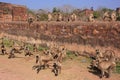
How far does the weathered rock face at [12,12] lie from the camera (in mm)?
25078

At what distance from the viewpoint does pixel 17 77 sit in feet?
32.3

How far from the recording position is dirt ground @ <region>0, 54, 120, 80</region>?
31.7 feet

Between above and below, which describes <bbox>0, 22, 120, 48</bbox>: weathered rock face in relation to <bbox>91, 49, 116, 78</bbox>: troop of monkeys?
above

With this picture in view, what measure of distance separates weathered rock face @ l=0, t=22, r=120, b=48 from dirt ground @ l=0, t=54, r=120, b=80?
1.18 meters

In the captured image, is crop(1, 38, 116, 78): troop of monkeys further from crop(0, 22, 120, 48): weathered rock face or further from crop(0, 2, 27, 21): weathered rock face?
crop(0, 2, 27, 21): weathered rock face

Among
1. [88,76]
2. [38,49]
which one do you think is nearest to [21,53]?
[38,49]

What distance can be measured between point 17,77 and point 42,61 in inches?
53.2

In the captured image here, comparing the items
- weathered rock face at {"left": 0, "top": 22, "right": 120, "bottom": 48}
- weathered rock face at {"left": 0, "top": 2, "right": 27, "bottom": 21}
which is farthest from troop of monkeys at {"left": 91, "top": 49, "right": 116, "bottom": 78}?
weathered rock face at {"left": 0, "top": 2, "right": 27, "bottom": 21}

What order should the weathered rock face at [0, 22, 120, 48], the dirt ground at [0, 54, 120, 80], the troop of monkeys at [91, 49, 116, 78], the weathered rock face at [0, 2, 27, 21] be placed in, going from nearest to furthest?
the troop of monkeys at [91, 49, 116, 78] < the dirt ground at [0, 54, 120, 80] < the weathered rock face at [0, 22, 120, 48] < the weathered rock face at [0, 2, 27, 21]

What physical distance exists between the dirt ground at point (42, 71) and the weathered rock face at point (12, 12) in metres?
12.9

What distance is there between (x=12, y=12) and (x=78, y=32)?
13.5m

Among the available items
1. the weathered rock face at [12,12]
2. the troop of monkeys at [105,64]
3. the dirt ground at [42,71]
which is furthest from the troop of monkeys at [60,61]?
the weathered rock face at [12,12]

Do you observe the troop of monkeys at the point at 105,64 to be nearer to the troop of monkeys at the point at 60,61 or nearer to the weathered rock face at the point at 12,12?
the troop of monkeys at the point at 60,61

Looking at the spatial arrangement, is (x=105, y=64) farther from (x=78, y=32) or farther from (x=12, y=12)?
(x=12, y=12)
